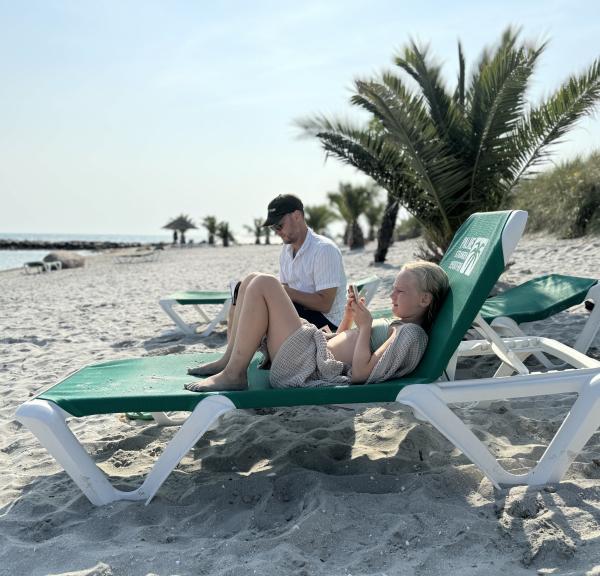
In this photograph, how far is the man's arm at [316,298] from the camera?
3869 mm

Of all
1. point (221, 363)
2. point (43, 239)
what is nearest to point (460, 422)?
point (221, 363)

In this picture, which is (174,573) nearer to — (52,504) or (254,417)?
(52,504)

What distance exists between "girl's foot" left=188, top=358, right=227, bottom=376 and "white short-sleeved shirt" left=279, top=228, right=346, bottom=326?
97 centimetres

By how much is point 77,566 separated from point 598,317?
3.62m

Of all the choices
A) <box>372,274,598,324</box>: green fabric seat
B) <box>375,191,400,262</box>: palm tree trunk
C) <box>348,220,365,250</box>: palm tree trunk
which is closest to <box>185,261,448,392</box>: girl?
<box>372,274,598,324</box>: green fabric seat

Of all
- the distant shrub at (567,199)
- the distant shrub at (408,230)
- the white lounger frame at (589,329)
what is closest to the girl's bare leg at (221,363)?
the white lounger frame at (589,329)

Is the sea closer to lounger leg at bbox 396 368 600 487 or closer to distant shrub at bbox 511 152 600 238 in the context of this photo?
distant shrub at bbox 511 152 600 238

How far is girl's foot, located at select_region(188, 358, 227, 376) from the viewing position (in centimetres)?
312

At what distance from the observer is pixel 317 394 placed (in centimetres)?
257

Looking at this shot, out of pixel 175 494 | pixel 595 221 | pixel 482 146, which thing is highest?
pixel 482 146

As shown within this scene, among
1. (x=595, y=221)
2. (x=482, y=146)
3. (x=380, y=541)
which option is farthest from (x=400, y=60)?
(x=380, y=541)

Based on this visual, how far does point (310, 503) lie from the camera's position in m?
2.55

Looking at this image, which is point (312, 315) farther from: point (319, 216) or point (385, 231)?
point (319, 216)

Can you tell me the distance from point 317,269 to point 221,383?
128cm
